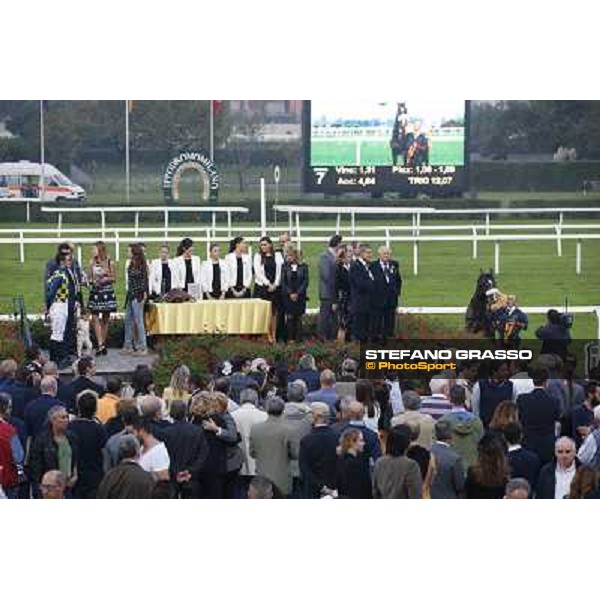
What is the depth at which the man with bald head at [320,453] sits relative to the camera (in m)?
13.2

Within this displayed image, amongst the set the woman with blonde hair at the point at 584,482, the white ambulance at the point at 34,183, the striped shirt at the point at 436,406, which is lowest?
the woman with blonde hair at the point at 584,482

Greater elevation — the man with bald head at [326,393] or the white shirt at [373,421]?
the man with bald head at [326,393]

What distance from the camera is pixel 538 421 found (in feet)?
46.6

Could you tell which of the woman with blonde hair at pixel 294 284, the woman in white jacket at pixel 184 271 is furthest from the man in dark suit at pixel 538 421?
the woman in white jacket at pixel 184 271

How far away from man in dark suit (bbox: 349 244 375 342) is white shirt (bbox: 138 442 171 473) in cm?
680

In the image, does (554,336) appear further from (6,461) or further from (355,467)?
(6,461)

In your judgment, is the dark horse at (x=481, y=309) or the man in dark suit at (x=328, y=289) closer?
the dark horse at (x=481, y=309)

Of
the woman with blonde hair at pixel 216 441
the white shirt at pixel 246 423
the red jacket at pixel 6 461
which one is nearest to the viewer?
the red jacket at pixel 6 461

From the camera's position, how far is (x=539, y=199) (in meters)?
33.4

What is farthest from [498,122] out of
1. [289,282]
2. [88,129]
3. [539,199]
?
[289,282]

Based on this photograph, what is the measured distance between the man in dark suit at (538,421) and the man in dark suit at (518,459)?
1.06m

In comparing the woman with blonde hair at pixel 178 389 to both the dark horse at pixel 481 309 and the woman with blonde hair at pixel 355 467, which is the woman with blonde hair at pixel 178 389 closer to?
the woman with blonde hair at pixel 355 467

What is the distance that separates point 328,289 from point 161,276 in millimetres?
1497

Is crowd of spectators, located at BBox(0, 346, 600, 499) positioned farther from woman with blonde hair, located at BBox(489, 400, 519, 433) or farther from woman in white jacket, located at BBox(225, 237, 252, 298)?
woman in white jacket, located at BBox(225, 237, 252, 298)
